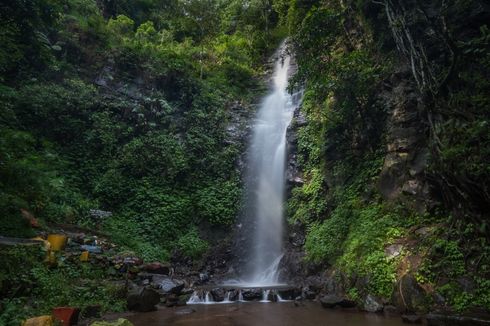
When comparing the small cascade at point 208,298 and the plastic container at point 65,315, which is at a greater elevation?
the small cascade at point 208,298

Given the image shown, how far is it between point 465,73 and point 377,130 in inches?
143

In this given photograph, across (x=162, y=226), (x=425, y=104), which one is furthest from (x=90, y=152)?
(x=425, y=104)

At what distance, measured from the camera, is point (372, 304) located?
8.41m

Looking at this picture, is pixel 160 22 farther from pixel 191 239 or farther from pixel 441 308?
pixel 441 308

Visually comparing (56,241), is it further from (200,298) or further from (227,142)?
(227,142)

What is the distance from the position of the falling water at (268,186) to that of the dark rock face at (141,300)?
4.91 meters

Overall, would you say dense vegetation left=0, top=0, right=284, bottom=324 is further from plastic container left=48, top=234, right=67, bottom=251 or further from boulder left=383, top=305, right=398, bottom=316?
boulder left=383, top=305, right=398, bottom=316

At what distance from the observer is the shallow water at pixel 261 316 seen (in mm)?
7441

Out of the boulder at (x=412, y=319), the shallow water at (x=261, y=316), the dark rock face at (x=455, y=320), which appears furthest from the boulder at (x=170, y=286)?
the dark rock face at (x=455, y=320)

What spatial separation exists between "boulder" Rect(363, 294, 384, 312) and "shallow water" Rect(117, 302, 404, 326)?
28 centimetres

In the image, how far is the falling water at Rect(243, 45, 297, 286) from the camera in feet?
46.5

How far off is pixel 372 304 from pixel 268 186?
8.95m

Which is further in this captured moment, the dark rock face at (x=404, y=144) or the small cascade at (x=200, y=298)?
the dark rock face at (x=404, y=144)

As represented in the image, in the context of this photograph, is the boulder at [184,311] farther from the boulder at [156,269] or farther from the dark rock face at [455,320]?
the dark rock face at [455,320]
